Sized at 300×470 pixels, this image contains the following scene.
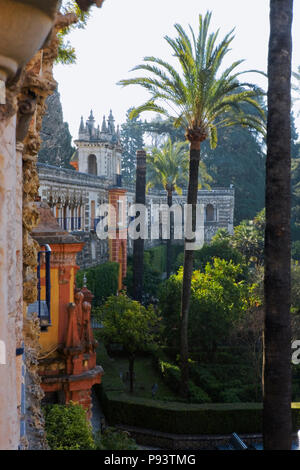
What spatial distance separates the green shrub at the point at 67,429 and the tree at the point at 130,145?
→ 48864mm

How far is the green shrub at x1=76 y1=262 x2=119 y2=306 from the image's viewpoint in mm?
24250

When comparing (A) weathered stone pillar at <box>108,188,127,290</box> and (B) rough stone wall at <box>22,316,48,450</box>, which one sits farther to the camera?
(A) weathered stone pillar at <box>108,188,127,290</box>

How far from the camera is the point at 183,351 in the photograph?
1491 cm

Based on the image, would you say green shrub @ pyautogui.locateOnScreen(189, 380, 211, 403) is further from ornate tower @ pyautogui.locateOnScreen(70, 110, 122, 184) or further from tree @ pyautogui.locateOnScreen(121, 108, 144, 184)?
tree @ pyautogui.locateOnScreen(121, 108, 144, 184)

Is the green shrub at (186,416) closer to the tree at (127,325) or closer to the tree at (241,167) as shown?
the tree at (127,325)

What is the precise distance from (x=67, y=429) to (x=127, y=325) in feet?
31.7

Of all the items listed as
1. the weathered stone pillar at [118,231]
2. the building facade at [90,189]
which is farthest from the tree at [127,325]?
the weathered stone pillar at [118,231]

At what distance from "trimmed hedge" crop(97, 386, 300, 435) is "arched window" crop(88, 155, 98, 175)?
18.6m

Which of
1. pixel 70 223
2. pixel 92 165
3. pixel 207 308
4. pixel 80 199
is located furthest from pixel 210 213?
pixel 207 308

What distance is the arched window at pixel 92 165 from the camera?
3062 cm

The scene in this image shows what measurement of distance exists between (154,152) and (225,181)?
19472 millimetres

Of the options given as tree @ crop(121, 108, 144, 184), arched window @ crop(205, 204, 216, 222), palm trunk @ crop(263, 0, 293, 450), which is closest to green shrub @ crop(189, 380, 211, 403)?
palm trunk @ crop(263, 0, 293, 450)
